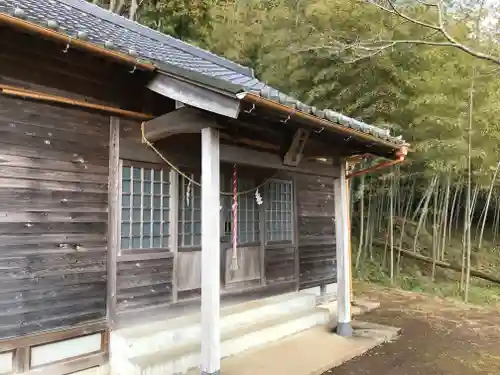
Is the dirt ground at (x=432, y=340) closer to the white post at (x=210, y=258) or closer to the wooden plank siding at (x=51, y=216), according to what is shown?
the white post at (x=210, y=258)

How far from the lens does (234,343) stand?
14.8 ft

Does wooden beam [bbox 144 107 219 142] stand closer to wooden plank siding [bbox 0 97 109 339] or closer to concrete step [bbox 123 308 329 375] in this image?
wooden plank siding [bbox 0 97 109 339]

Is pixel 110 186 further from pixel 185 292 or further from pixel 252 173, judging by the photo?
pixel 252 173

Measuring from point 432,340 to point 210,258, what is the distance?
12.9 ft

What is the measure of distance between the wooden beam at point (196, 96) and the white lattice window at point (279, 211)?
2.71 metres

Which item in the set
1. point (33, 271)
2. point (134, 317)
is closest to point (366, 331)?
point (134, 317)

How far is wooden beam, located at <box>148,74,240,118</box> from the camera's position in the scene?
323 centimetres

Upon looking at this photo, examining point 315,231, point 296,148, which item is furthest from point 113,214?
point 315,231

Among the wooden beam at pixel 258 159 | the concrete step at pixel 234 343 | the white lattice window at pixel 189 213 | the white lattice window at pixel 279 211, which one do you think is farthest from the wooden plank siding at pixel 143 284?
the white lattice window at pixel 279 211

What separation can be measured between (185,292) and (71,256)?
1414 mm

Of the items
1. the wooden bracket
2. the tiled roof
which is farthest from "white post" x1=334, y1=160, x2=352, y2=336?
the wooden bracket

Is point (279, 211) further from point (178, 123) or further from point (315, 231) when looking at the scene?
point (178, 123)

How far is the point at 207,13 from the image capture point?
1209 cm

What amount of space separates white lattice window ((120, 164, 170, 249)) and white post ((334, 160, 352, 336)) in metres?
2.32
